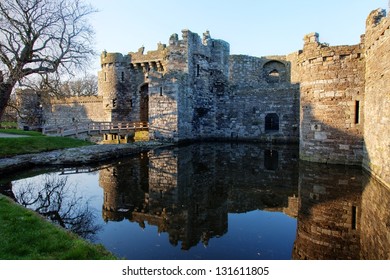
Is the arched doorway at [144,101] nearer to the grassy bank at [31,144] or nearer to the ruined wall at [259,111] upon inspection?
the ruined wall at [259,111]

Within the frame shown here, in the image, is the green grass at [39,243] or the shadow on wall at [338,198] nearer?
the green grass at [39,243]

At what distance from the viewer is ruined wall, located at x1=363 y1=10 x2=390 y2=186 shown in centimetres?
789

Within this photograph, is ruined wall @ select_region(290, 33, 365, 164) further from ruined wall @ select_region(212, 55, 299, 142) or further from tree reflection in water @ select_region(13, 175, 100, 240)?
tree reflection in water @ select_region(13, 175, 100, 240)

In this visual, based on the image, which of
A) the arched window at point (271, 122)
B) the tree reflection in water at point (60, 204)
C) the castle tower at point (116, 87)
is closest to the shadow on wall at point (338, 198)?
the tree reflection in water at point (60, 204)

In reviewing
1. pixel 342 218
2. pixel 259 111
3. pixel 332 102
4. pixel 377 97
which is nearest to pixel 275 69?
pixel 259 111

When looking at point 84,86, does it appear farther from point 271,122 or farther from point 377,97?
point 377,97

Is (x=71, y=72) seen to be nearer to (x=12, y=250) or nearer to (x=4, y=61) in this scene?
(x=4, y=61)

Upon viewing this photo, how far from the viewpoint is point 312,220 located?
19.6 ft

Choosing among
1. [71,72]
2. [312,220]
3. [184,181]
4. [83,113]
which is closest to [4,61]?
[71,72]

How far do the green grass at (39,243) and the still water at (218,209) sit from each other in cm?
73

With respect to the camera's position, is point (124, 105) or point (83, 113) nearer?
point (124, 105)

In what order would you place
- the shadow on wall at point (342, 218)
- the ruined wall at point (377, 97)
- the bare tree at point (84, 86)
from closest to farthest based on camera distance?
the shadow on wall at point (342, 218) < the ruined wall at point (377, 97) < the bare tree at point (84, 86)

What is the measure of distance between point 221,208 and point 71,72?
37.0ft

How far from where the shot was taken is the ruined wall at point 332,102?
1091cm
